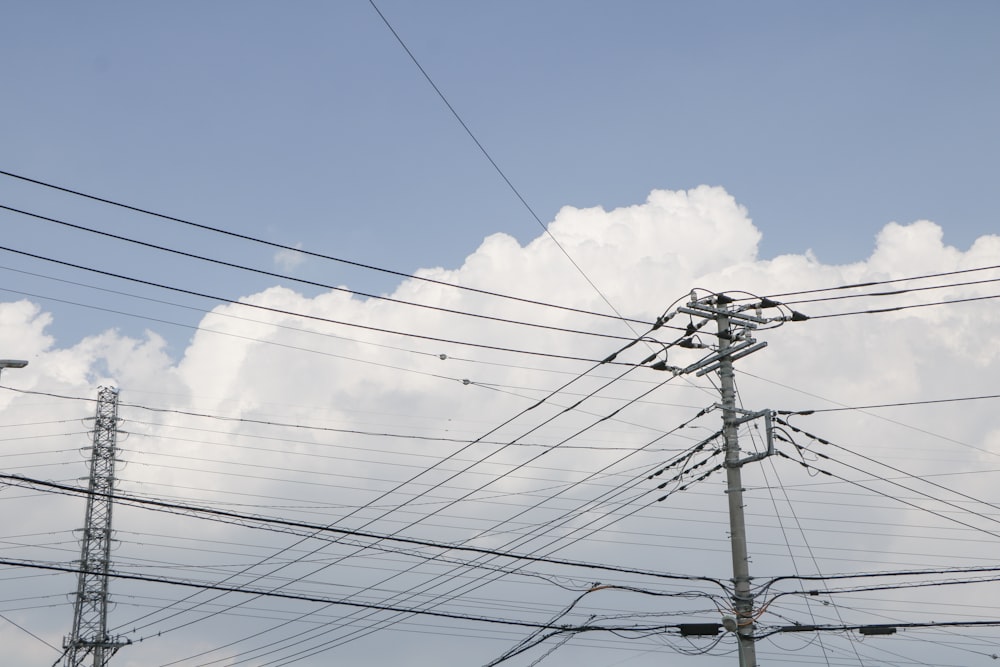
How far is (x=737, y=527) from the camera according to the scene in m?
24.5

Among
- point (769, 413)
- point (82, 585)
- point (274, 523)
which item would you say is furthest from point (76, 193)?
point (82, 585)

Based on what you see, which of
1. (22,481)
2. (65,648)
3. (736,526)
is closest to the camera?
(22,481)

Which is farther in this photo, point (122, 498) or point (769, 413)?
point (769, 413)

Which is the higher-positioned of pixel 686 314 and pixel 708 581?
pixel 686 314

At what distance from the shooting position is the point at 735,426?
25.3 meters

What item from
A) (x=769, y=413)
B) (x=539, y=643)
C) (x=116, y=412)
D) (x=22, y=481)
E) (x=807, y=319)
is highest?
(x=116, y=412)

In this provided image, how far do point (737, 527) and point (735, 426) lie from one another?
2294 millimetres

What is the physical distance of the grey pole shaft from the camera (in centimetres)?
2436

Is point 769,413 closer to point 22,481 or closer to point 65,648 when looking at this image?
point 22,481

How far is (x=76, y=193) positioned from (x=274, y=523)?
315 inches

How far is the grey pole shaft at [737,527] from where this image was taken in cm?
2436

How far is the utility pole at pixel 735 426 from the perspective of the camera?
2441 centimetres

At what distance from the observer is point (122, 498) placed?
772 inches

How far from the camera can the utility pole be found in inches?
961
